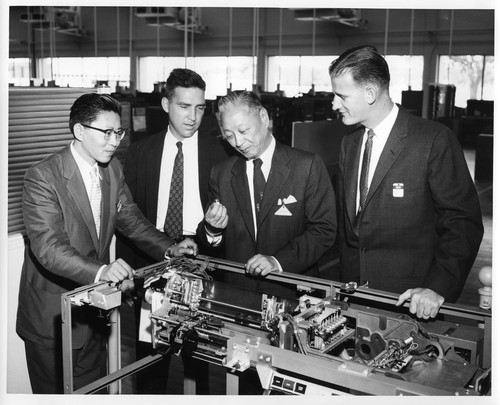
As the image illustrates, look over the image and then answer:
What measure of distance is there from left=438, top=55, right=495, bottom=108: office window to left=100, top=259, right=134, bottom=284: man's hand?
10.9 meters

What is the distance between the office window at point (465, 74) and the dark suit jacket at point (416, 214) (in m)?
10.3

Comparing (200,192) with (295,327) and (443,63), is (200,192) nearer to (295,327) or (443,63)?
(295,327)

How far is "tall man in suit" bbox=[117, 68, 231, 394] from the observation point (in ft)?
8.44

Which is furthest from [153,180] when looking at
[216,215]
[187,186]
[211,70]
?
[211,70]

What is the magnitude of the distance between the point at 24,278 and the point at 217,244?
2.46 ft

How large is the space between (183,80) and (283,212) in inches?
31.7

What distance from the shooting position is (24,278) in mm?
2250

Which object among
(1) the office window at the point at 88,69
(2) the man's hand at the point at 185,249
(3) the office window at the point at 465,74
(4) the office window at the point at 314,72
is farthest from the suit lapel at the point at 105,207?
(1) the office window at the point at 88,69

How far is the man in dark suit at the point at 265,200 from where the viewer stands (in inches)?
85.1

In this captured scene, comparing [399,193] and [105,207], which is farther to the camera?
[105,207]

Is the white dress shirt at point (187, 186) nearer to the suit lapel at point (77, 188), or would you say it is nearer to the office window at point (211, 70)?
the suit lapel at point (77, 188)

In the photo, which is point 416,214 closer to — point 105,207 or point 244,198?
point 244,198

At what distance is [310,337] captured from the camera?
5.00 ft
